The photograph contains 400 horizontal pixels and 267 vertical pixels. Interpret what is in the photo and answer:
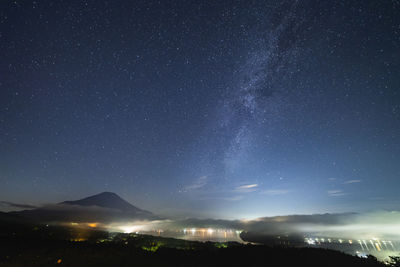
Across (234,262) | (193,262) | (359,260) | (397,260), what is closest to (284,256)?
(234,262)

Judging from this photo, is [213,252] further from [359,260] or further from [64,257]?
[359,260]

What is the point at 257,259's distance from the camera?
24844 mm

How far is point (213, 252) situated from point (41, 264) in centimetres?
1864

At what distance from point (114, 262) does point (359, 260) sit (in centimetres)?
3310

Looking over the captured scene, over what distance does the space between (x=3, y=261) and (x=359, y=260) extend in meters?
42.9

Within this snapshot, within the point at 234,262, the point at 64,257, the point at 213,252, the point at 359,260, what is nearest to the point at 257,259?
the point at 234,262

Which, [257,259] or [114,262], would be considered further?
[257,259]

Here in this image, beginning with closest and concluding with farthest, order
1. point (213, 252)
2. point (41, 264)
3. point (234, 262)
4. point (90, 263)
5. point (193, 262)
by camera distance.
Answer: point (41, 264) < point (90, 263) < point (193, 262) < point (234, 262) < point (213, 252)

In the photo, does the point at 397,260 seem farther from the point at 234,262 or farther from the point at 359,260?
the point at 234,262

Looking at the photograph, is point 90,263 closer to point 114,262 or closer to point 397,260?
point 114,262

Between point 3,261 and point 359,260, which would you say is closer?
point 3,261

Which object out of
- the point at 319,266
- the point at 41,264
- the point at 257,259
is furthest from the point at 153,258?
the point at 319,266

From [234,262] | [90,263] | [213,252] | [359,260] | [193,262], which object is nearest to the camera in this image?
[90,263]

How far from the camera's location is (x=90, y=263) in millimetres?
18875
